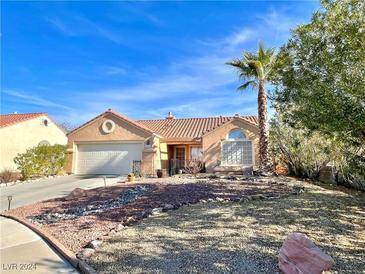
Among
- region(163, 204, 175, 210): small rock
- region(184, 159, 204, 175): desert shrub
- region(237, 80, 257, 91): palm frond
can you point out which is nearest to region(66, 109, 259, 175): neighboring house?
region(184, 159, 204, 175): desert shrub

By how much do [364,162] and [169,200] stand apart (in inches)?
245

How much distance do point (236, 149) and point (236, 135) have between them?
3.65ft

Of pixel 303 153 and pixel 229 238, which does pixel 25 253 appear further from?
pixel 303 153

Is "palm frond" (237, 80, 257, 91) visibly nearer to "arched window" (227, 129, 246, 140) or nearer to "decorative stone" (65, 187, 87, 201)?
"arched window" (227, 129, 246, 140)

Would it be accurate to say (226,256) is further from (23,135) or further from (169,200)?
(23,135)

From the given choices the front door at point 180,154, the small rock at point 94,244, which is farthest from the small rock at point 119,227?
the front door at point 180,154

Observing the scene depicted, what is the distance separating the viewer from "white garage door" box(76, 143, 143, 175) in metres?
24.9

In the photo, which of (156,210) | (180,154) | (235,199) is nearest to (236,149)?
(180,154)

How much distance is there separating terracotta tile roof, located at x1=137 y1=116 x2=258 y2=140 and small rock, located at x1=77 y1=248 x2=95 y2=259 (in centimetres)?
1964

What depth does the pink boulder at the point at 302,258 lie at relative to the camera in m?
4.68

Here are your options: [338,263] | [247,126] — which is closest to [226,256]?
[338,263]

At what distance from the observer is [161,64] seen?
21.5 m

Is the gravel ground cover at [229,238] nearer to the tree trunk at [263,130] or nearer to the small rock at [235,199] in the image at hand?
the small rock at [235,199]

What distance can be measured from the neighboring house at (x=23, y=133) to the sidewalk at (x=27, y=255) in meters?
20.5
